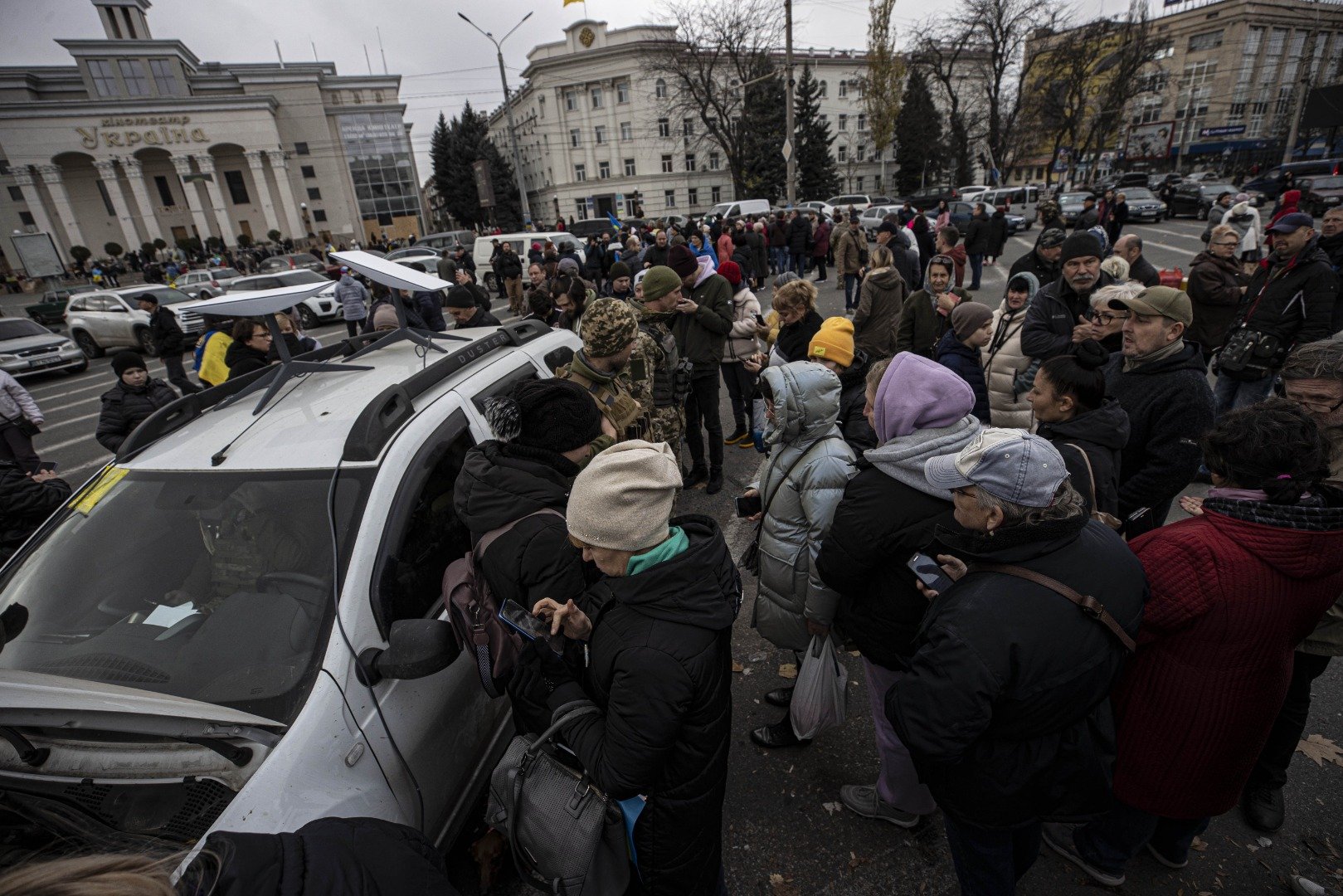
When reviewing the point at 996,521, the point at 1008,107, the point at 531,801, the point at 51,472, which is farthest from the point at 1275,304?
the point at 1008,107

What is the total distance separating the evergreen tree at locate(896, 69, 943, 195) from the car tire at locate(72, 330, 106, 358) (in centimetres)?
5232

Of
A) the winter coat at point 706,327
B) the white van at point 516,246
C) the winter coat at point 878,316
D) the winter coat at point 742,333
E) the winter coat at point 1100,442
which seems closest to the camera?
the winter coat at point 1100,442

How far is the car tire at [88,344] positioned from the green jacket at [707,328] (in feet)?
62.1

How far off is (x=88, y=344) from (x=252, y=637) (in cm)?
2060

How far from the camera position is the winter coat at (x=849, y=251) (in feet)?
40.9

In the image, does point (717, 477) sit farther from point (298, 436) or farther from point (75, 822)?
point (75, 822)

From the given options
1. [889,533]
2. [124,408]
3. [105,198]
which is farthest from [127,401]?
[105,198]

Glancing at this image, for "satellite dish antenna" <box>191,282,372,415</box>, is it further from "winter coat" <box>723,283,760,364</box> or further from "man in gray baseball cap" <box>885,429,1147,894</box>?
"winter coat" <box>723,283,760,364</box>

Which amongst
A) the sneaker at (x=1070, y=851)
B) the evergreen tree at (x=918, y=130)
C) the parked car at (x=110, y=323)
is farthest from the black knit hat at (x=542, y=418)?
the evergreen tree at (x=918, y=130)

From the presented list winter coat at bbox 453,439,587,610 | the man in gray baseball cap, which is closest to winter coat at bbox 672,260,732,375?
winter coat at bbox 453,439,587,610

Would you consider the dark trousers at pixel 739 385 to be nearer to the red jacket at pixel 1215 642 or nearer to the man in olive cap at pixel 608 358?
the man in olive cap at pixel 608 358

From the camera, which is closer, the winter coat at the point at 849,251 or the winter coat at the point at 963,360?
the winter coat at the point at 963,360

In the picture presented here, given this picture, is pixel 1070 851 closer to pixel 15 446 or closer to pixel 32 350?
pixel 15 446

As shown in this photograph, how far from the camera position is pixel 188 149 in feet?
155
